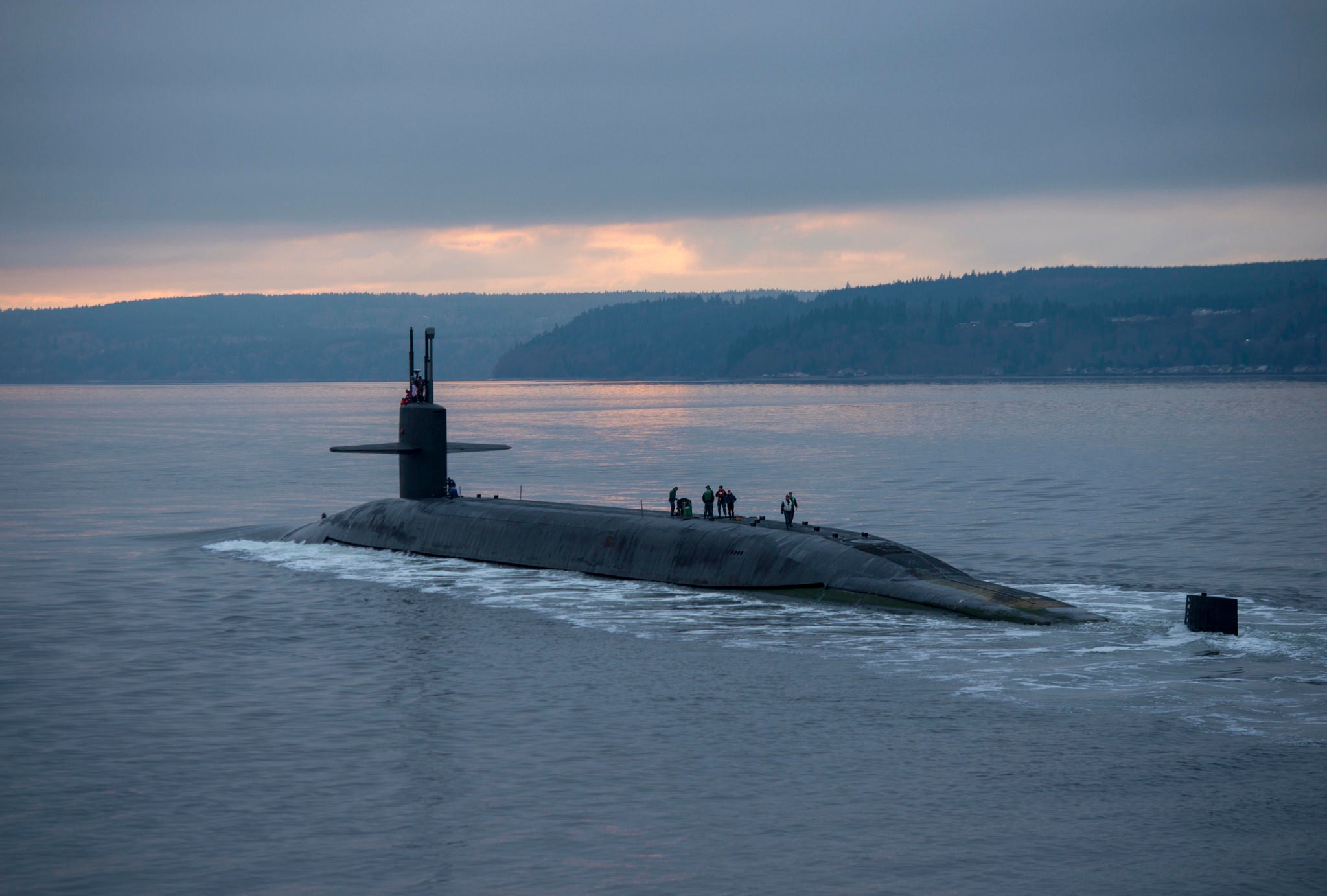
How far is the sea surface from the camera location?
59.9 ft

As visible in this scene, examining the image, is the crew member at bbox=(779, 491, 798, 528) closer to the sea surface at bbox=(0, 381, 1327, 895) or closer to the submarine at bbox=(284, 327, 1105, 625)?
the submarine at bbox=(284, 327, 1105, 625)

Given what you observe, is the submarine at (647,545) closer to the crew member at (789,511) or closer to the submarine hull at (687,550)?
the submarine hull at (687,550)

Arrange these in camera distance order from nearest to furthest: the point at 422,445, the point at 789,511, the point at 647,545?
the point at 789,511 → the point at 647,545 → the point at 422,445

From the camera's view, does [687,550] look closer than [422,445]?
Yes

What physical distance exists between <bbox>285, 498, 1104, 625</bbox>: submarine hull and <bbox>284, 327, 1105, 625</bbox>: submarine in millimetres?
37

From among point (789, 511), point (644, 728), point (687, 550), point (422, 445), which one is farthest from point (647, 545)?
point (644, 728)

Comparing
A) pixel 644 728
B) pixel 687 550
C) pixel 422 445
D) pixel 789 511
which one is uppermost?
pixel 422 445

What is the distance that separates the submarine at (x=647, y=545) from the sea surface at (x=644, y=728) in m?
0.69

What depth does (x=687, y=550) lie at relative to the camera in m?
39.1

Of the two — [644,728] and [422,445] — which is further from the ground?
[422,445]

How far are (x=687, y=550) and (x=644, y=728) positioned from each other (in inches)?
576

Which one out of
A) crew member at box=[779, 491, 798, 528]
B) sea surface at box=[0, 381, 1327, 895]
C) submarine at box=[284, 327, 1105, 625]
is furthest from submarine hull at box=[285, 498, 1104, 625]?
sea surface at box=[0, 381, 1327, 895]

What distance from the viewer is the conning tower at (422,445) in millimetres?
47375

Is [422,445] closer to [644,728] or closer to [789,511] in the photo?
[789,511]
